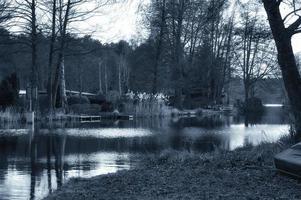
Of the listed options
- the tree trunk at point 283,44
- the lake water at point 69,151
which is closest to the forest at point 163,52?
the lake water at point 69,151

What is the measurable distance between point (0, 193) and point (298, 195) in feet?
15.4

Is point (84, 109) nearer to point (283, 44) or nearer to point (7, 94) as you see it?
point (7, 94)

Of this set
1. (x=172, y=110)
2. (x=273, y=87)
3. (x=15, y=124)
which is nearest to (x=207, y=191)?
(x=15, y=124)

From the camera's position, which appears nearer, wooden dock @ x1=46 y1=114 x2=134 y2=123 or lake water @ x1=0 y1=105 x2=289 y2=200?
lake water @ x1=0 y1=105 x2=289 y2=200

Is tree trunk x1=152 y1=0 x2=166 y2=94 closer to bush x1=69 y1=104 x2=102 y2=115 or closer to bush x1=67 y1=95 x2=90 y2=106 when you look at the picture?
bush x1=67 y1=95 x2=90 y2=106

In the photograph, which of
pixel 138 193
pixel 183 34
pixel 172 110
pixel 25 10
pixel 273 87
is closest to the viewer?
pixel 138 193

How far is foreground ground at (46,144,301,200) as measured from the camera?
6.41 metres

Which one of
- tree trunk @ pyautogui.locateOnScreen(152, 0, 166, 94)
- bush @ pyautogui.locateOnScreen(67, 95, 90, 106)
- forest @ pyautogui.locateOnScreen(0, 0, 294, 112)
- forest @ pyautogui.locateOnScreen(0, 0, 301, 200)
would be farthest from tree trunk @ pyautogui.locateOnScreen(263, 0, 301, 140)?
tree trunk @ pyautogui.locateOnScreen(152, 0, 166, 94)

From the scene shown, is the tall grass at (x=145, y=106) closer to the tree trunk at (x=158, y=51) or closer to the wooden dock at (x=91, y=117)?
the wooden dock at (x=91, y=117)

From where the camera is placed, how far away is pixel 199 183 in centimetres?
714

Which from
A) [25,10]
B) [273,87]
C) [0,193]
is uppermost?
[25,10]

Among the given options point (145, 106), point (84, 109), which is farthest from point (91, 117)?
point (145, 106)

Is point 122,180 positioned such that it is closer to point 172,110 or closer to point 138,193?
point 138,193

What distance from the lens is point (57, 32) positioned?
32.5 m
